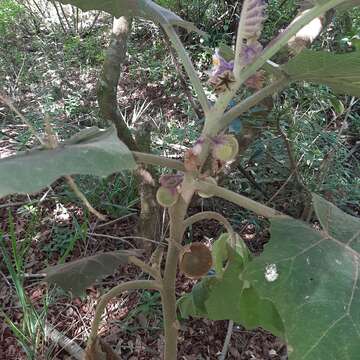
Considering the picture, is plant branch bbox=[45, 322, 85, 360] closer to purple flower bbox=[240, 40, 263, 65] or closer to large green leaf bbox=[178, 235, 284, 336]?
large green leaf bbox=[178, 235, 284, 336]

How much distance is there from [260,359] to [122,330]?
49 cm

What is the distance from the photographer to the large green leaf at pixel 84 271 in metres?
0.83

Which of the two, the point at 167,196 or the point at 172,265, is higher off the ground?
the point at 167,196

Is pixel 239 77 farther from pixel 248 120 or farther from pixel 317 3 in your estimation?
pixel 248 120

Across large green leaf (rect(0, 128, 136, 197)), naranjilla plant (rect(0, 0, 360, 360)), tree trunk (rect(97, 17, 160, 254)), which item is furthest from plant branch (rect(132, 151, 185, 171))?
tree trunk (rect(97, 17, 160, 254))

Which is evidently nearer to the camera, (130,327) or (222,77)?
(222,77)

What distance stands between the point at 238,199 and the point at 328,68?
215mm

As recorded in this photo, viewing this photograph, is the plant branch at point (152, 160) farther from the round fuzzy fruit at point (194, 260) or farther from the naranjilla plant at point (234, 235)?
the round fuzzy fruit at point (194, 260)

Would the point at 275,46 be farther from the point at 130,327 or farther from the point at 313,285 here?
the point at 130,327

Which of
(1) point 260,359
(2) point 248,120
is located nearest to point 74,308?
(1) point 260,359

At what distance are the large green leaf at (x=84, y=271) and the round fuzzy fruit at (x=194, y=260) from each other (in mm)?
164

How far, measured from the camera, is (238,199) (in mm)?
641

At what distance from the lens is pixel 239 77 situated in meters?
0.68

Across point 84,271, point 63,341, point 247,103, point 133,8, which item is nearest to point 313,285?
point 247,103
